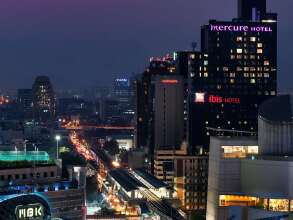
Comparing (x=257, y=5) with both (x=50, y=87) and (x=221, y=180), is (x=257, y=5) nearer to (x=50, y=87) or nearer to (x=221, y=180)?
(x=221, y=180)

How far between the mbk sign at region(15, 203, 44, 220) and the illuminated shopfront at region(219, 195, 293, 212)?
14450 mm

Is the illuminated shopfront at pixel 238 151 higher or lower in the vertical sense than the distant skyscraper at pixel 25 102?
lower

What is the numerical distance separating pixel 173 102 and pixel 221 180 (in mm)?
49060

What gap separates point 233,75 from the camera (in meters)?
79.0

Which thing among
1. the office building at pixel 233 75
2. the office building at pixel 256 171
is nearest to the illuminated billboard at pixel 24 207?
the office building at pixel 256 171

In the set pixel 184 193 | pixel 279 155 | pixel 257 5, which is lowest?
pixel 184 193

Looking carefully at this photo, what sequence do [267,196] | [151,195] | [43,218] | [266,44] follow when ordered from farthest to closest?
[266,44]
[151,195]
[267,196]
[43,218]

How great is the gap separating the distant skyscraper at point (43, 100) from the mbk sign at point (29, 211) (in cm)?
14294

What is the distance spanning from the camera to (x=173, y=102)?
293 feet

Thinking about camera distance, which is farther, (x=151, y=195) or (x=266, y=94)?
(x=266, y=94)

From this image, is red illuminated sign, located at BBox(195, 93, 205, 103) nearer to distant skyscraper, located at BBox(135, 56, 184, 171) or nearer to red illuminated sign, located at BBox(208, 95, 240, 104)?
red illuminated sign, located at BBox(208, 95, 240, 104)

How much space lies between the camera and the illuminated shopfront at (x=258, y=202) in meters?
38.2

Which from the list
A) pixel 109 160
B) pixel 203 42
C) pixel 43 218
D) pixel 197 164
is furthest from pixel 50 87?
pixel 43 218

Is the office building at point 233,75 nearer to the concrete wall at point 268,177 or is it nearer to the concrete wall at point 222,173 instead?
the concrete wall at point 222,173
